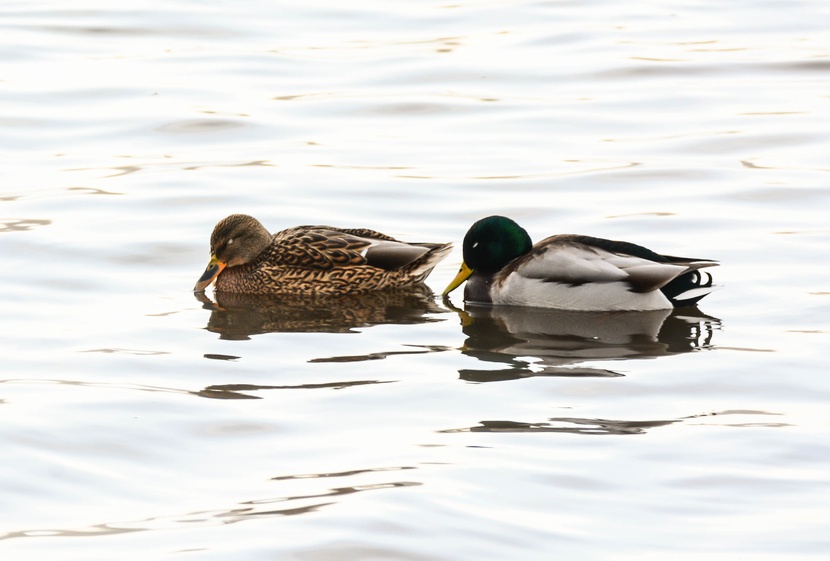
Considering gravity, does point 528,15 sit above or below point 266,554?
above

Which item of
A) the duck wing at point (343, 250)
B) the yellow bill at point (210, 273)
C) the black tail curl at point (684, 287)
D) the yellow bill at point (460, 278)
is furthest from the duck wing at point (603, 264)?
the yellow bill at point (210, 273)

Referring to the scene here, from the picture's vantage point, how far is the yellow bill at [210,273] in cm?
1009

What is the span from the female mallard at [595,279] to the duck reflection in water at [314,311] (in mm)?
504

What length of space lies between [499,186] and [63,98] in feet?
18.4

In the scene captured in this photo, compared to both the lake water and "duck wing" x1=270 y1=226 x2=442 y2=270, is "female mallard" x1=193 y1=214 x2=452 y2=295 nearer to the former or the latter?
"duck wing" x1=270 y1=226 x2=442 y2=270

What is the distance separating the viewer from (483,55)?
17594 mm

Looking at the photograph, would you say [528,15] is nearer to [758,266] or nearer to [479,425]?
[758,266]

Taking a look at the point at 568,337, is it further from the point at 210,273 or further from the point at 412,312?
the point at 210,273

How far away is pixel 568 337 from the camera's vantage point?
8.75 m

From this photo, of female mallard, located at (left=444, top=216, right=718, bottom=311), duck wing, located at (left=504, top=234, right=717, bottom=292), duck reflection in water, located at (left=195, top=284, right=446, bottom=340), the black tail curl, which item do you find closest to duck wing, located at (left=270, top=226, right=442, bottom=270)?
duck reflection in water, located at (left=195, top=284, right=446, bottom=340)

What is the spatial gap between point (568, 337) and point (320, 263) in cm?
206

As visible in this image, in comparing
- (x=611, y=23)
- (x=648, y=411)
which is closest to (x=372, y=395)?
(x=648, y=411)

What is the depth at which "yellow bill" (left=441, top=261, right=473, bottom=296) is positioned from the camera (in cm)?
1001

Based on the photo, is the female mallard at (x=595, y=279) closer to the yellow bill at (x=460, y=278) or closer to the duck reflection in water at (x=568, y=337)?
the duck reflection in water at (x=568, y=337)
